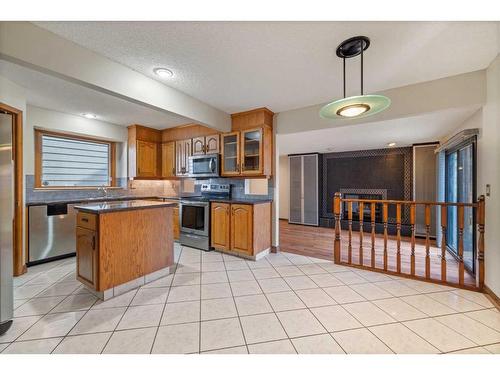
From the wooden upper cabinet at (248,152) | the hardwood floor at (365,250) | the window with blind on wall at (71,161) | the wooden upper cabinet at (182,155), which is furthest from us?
the wooden upper cabinet at (182,155)

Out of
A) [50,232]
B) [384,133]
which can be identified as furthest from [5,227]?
[384,133]

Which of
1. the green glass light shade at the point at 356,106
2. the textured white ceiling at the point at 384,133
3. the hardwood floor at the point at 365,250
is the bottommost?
the hardwood floor at the point at 365,250

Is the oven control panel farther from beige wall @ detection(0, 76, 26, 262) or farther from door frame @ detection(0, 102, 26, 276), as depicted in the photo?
beige wall @ detection(0, 76, 26, 262)

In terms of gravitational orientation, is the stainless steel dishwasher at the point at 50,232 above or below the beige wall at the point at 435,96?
below

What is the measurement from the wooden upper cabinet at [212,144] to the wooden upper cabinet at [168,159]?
36.5 inches

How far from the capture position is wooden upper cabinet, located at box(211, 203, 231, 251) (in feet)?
10.9

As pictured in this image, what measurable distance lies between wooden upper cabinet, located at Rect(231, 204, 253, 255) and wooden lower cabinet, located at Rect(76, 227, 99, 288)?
1765 millimetres

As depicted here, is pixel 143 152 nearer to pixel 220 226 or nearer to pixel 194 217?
pixel 194 217

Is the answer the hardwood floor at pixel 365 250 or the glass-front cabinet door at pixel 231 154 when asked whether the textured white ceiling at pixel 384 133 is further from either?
the hardwood floor at pixel 365 250

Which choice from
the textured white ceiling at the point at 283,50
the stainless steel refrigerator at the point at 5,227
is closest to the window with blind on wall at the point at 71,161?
the stainless steel refrigerator at the point at 5,227

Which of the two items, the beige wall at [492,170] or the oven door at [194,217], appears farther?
the oven door at [194,217]

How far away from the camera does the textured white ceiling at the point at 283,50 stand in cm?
154

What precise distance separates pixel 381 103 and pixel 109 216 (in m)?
2.52

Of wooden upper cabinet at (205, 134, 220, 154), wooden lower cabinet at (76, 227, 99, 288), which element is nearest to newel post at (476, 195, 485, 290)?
wooden upper cabinet at (205, 134, 220, 154)
